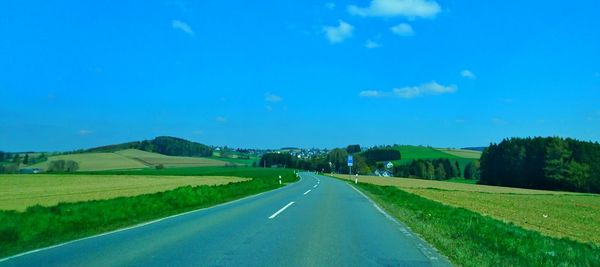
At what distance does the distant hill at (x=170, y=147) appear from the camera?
159 metres

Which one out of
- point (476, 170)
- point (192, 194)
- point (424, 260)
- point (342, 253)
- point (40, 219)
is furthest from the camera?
point (476, 170)

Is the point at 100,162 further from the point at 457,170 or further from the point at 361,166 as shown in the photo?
the point at 457,170

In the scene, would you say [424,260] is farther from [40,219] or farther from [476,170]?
[476,170]

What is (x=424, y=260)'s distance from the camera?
895 centimetres

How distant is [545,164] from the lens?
93.7 meters

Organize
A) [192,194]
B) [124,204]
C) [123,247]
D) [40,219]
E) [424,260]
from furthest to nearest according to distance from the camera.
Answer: [192,194] < [124,204] < [40,219] < [123,247] < [424,260]

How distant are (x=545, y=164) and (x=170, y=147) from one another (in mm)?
116263

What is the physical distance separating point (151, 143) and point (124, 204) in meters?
154

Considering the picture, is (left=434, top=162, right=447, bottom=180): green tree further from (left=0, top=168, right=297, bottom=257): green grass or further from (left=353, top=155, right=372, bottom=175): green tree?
(left=0, top=168, right=297, bottom=257): green grass

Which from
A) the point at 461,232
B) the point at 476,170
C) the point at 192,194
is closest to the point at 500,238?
the point at 461,232

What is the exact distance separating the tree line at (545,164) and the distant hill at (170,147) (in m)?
99.5

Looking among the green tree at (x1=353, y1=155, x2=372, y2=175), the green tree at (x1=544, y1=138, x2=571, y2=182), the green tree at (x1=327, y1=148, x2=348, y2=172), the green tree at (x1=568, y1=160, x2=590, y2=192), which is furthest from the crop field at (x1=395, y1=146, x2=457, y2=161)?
the green tree at (x1=568, y1=160, x2=590, y2=192)

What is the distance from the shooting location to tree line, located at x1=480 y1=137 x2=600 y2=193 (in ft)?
287

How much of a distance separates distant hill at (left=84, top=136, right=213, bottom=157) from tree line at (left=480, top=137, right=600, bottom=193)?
327 feet
